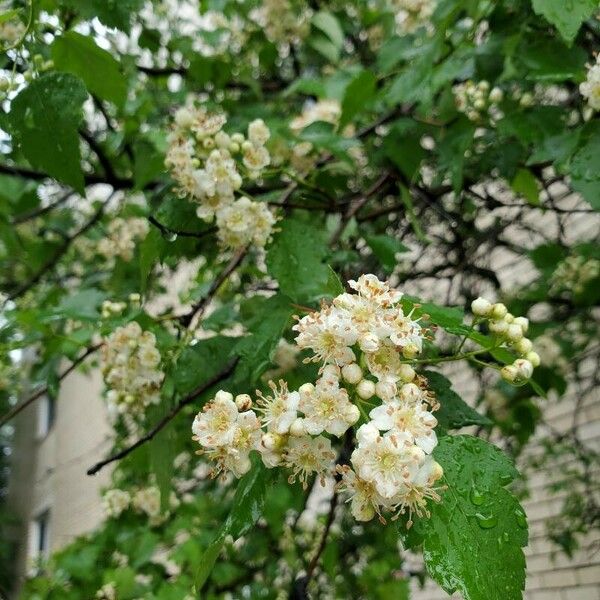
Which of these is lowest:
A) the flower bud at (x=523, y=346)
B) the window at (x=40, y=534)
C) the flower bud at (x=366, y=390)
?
the flower bud at (x=366, y=390)

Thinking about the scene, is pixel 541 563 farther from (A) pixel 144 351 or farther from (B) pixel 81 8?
(B) pixel 81 8

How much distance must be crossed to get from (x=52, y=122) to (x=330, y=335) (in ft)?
2.51

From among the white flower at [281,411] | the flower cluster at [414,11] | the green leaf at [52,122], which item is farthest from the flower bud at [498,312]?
the flower cluster at [414,11]

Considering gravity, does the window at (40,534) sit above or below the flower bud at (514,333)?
above

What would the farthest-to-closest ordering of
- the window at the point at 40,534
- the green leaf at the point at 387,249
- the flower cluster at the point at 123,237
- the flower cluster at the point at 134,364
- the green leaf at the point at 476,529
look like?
the window at the point at 40,534 < the flower cluster at the point at 123,237 < the green leaf at the point at 387,249 < the flower cluster at the point at 134,364 < the green leaf at the point at 476,529

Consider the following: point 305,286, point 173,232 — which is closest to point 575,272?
point 305,286

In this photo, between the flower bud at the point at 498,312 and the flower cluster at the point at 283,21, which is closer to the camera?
the flower bud at the point at 498,312

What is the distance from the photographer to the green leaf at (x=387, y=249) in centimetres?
187

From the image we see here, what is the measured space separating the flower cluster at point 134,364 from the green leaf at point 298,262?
38 centimetres

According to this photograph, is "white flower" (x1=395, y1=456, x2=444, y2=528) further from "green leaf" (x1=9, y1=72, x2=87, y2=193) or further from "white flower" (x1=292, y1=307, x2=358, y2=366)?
"green leaf" (x1=9, y1=72, x2=87, y2=193)

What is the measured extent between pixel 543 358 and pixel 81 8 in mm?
2401

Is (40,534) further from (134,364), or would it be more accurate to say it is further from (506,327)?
(506,327)

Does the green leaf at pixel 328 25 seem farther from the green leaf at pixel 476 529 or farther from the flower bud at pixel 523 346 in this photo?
the green leaf at pixel 476 529

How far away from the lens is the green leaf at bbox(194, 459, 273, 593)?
3.38 feet
